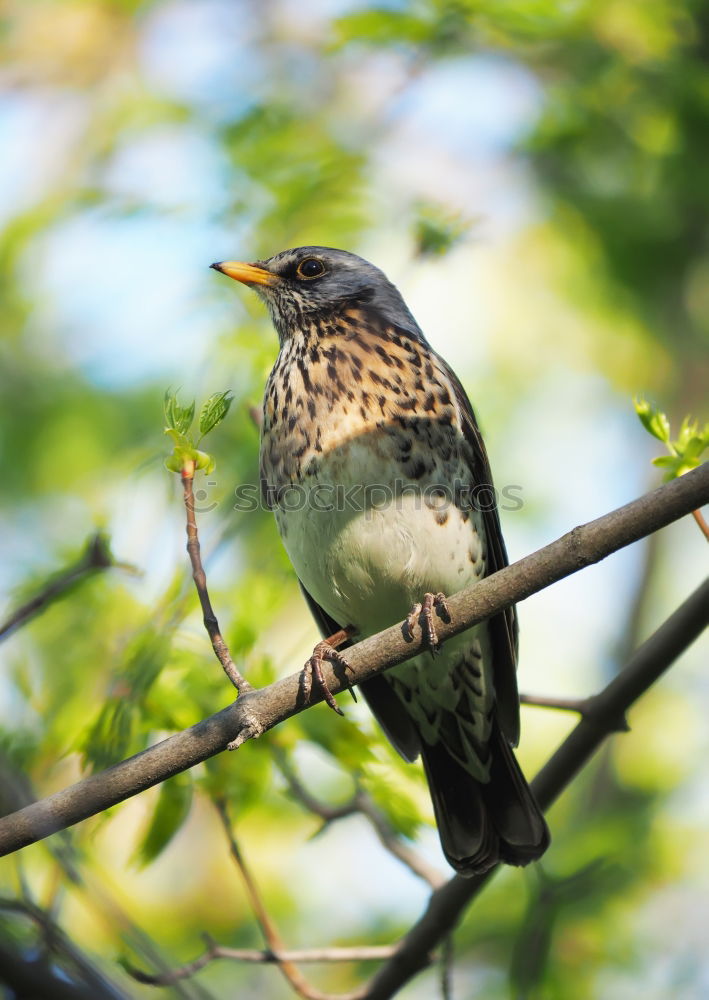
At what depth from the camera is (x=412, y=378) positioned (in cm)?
524

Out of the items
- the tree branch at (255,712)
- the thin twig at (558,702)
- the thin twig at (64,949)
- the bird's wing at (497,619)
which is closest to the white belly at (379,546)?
the bird's wing at (497,619)

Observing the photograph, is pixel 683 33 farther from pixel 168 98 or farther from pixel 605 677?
pixel 605 677

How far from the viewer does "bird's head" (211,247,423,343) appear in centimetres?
582

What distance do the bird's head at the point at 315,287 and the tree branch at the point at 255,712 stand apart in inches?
97.8

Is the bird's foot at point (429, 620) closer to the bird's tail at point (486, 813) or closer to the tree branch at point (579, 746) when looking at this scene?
the tree branch at point (579, 746)

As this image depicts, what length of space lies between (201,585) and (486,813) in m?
2.33

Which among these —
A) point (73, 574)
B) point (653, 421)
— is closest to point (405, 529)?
point (653, 421)

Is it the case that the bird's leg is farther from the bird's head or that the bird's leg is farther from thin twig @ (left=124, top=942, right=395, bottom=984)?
the bird's head

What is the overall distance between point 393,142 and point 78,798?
24.3ft

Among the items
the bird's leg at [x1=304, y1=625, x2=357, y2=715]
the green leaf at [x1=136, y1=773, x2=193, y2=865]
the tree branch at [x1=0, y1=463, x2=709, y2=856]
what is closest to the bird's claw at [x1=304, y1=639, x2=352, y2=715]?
the bird's leg at [x1=304, y1=625, x2=357, y2=715]

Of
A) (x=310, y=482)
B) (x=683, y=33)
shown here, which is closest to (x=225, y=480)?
(x=310, y=482)

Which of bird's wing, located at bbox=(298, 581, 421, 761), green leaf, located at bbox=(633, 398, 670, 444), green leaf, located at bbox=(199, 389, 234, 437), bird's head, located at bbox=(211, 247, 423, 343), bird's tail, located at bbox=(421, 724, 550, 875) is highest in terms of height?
green leaf, located at bbox=(199, 389, 234, 437)

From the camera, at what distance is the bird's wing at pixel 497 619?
17.4ft

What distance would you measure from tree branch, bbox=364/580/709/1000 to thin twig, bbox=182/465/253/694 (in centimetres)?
127
